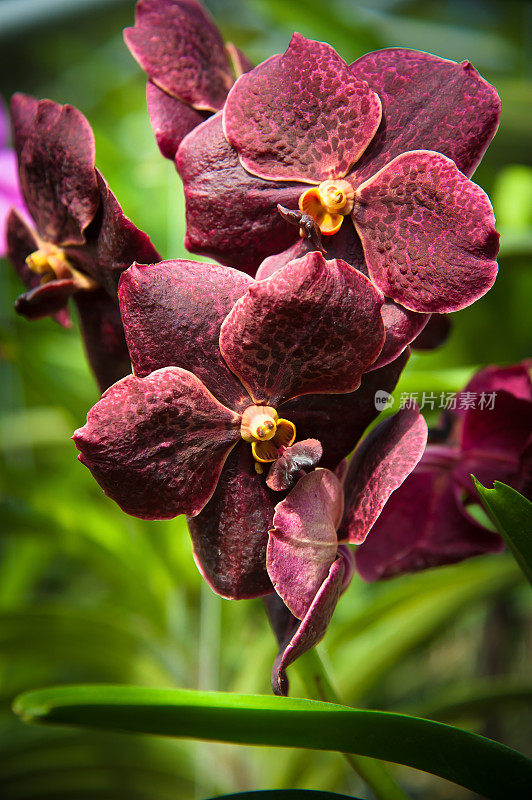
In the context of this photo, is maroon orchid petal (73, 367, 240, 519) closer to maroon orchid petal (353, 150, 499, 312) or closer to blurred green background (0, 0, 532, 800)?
maroon orchid petal (353, 150, 499, 312)

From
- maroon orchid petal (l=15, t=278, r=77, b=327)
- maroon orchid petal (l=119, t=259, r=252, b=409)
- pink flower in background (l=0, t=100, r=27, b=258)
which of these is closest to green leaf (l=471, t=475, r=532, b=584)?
maroon orchid petal (l=119, t=259, r=252, b=409)

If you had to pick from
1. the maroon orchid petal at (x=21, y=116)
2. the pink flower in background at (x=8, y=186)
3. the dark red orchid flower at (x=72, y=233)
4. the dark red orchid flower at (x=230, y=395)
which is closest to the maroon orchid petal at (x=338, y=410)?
the dark red orchid flower at (x=230, y=395)

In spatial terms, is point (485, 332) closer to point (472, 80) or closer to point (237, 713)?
point (472, 80)

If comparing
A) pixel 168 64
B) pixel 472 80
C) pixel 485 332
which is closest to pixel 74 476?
pixel 485 332

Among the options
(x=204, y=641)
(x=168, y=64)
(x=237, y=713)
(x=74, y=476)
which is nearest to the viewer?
(x=237, y=713)

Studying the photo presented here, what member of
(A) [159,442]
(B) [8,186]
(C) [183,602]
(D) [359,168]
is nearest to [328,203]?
(D) [359,168]

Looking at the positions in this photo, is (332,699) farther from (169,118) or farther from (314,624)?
(169,118)
